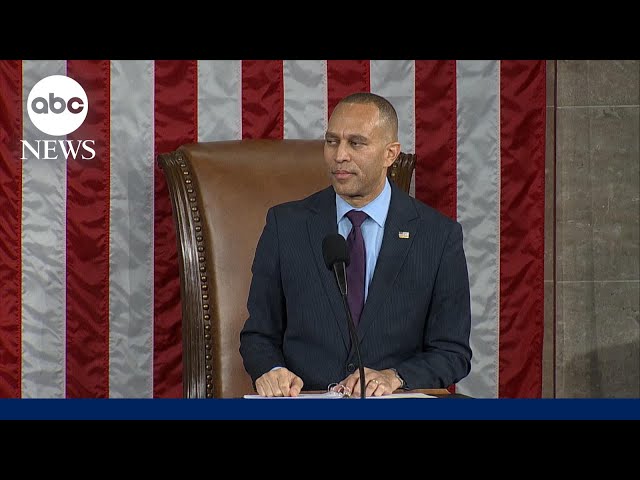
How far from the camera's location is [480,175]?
388 centimetres

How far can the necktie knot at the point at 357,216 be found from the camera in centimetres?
303

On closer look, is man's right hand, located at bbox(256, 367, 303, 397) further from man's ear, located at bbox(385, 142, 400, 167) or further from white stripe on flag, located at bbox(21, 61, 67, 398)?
white stripe on flag, located at bbox(21, 61, 67, 398)

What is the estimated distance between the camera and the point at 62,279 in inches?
149

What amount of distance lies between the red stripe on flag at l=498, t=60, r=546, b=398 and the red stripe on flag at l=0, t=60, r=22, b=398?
169 cm

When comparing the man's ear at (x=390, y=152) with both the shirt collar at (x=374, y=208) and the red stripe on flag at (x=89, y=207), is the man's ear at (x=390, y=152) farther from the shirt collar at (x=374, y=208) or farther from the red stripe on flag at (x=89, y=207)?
the red stripe on flag at (x=89, y=207)

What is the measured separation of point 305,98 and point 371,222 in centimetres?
92

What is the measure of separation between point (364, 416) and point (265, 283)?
4.84 ft

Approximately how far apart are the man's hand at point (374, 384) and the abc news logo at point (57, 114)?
5.33 ft

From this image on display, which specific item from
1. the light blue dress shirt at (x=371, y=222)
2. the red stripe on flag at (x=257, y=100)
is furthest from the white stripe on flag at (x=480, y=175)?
the light blue dress shirt at (x=371, y=222)

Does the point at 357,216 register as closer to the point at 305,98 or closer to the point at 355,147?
the point at 355,147

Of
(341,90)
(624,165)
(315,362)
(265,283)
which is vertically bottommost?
(315,362)
